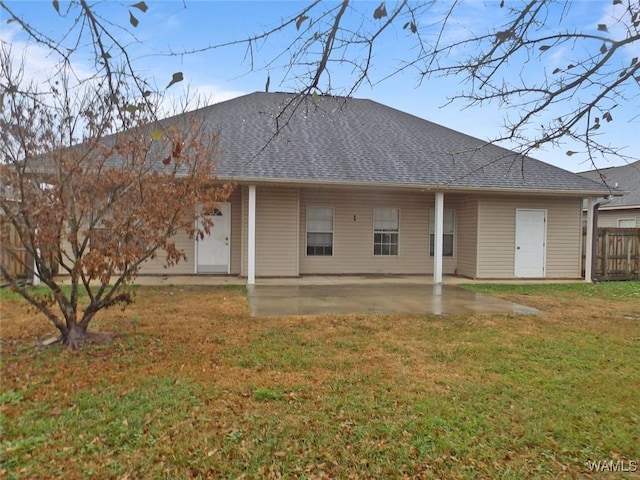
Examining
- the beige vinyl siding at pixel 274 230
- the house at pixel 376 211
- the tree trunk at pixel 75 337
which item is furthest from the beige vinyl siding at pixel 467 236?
the tree trunk at pixel 75 337

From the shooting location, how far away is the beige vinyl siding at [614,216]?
19047 millimetres

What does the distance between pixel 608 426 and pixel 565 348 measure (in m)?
2.34

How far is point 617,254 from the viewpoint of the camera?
13.8 m

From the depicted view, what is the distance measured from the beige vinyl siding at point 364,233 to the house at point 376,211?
0.10 ft

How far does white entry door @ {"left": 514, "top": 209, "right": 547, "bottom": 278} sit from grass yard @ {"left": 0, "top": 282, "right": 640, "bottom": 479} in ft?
22.5

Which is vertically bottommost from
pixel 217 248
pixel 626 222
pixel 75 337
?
pixel 75 337

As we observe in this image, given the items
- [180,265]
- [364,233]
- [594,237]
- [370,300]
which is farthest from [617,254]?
[180,265]

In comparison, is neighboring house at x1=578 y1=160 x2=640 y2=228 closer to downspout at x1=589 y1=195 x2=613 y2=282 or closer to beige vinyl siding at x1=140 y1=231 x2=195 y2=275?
downspout at x1=589 y1=195 x2=613 y2=282

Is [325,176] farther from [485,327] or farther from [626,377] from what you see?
[626,377]

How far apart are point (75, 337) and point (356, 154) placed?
383 inches

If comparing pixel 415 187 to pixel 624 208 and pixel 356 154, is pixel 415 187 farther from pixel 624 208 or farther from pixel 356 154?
pixel 624 208

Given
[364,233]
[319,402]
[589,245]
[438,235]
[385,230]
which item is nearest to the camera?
[319,402]

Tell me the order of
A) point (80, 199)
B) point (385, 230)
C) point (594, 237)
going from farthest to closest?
point (385, 230) < point (594, 237) < point (80, 199)

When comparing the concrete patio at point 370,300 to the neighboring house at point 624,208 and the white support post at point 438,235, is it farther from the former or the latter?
the neighboring house at point 624,208
